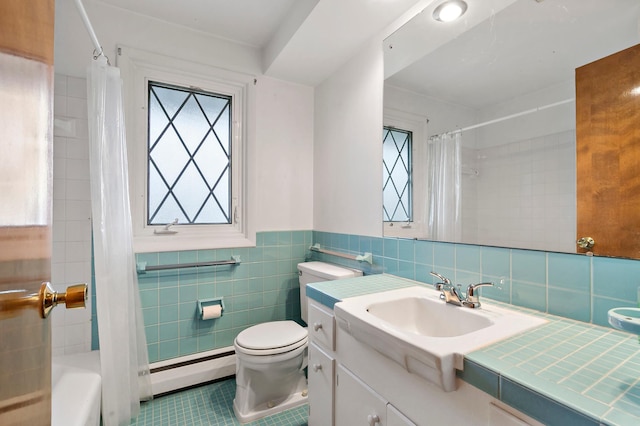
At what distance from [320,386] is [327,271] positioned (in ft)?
2.39

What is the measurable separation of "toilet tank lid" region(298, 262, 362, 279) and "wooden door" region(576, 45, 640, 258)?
3.79 feet

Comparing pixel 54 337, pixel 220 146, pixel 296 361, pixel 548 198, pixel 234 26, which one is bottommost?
pixel 296 361

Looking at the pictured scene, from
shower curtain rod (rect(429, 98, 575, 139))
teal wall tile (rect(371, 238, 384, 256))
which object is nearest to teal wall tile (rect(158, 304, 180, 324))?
teal wall tile (rect(371, 238, 384, 256))

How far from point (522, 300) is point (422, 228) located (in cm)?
54

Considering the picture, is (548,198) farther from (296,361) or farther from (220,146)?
(220,146)

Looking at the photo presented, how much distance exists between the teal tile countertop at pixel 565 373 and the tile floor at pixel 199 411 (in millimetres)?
1322

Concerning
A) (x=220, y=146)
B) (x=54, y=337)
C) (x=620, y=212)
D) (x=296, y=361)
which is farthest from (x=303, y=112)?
(x=54, y=337)

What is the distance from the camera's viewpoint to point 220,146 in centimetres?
225

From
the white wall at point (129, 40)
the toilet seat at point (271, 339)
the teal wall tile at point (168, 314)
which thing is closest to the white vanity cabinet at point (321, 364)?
the toilet seat at point (271, 339)

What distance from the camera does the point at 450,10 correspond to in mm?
1383

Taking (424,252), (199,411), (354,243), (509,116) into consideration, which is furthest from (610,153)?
(199,411)

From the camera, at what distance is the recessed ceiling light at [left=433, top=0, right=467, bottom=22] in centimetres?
134

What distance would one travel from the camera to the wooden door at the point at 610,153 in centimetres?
88

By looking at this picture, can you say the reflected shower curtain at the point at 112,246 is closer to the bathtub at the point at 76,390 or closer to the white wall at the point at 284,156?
the bathtub at the point at 76,390
